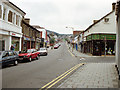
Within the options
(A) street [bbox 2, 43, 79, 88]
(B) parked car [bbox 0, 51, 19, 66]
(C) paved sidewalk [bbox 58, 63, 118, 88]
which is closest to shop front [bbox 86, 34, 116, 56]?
(A) street [bbox 2, 43, 79, 88]

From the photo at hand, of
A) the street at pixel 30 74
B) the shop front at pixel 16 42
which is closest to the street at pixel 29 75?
the street at pixel 30 74

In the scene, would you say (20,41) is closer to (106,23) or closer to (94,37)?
(94,37)

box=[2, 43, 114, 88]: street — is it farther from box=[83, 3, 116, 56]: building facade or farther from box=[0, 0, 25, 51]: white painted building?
box=[83, 3, 116, 56]: building facade

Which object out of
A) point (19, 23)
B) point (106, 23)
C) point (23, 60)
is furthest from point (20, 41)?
point (106, 23)

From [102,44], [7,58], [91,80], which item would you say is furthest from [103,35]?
[91,80]

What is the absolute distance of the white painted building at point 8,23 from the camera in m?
17.4

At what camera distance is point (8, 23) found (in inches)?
744

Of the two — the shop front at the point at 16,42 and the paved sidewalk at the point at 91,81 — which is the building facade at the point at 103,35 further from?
the paved sidewalk at the point at 91,81

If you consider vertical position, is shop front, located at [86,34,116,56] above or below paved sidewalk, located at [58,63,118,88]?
above

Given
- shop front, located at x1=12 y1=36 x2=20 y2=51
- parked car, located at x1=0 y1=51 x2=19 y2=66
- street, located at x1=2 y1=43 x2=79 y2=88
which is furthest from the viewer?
shop front, located at x1=12 y1=36 x2=20 y2=51

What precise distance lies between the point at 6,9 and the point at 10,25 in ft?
7.95

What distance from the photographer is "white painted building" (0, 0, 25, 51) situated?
17.4 meters

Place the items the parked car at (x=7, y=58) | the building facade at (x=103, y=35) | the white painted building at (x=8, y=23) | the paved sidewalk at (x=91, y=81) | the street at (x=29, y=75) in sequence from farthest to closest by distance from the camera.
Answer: the building facade at (x=103, y=35), the white painted building at (x=8, y=23), the parked car at (x=7, y=58), the street at (x=29, y=75), the paved sidewalk at (x=91, y=81)

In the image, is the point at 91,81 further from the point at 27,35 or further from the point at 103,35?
the point at 27,35
